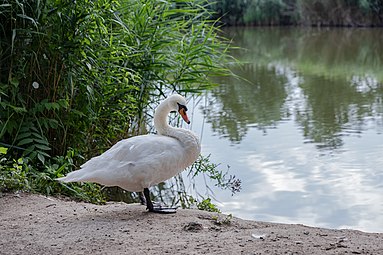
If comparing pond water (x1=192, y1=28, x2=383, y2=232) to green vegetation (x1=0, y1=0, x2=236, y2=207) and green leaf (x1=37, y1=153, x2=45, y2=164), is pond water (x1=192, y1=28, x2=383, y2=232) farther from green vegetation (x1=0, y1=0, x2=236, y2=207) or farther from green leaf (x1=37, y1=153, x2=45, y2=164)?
green leaf (x1=37, y1=153, x2=45, y2=164)

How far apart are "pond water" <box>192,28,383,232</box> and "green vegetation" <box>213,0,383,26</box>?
466 inches

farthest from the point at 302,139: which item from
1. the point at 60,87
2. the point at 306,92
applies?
the point at 60,87

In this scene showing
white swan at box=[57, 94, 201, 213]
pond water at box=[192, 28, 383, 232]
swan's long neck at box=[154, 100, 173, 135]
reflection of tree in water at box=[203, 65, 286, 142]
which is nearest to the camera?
white swan at box=[57, 94, 201, 213]

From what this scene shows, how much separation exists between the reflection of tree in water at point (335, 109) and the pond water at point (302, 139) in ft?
0.05

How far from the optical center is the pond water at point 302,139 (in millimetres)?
6070

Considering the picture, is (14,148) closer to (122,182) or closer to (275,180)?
(122,182)

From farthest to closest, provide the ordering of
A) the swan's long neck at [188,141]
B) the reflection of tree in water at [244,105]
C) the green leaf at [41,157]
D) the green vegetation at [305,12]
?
1. the green vegetation at [305,12]
2. the reflection of tree in water at [244,105]
3. the green leaf at [41,157]
4. the swan's long neck at [188,141]

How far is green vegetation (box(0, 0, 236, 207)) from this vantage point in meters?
5.13

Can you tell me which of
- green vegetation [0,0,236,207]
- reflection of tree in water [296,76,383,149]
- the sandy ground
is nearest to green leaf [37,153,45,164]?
green vegetation [0,0,236,207]

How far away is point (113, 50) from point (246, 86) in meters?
7.77

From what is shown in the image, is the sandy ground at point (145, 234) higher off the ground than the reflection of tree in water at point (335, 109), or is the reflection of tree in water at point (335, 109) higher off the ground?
the sandy ground at point (145, 234)

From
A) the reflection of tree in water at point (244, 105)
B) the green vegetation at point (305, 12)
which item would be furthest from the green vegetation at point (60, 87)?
the green vegetation at point (305, 12)

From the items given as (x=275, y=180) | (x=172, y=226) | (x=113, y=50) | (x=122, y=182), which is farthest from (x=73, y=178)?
(x=275, y=180)

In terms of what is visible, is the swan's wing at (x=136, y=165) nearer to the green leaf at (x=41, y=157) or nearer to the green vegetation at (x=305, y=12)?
the green leaf at (x=41, y=157)
